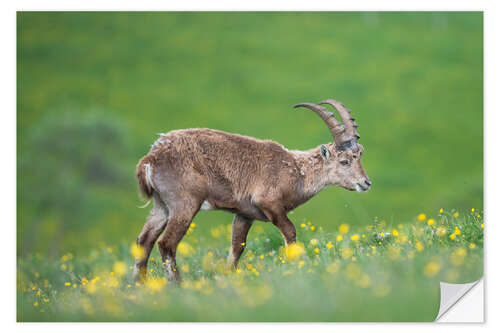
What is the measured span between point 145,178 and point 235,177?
1118 millimetres

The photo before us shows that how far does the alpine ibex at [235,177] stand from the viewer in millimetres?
6570

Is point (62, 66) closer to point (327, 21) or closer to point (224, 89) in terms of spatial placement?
point (224, 89)

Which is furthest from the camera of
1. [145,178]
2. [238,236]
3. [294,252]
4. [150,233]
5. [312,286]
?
[238,236]

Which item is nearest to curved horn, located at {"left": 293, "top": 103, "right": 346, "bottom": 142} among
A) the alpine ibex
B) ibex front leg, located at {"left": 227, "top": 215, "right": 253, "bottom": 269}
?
the alpine ibex

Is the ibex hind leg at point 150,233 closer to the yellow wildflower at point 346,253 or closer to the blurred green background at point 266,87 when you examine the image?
the blurred green background at point 266,87

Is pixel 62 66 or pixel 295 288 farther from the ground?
pixel 62 66

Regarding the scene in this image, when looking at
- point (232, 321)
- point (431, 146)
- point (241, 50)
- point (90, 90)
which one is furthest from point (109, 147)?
point (232, 321)

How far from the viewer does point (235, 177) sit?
22.4ft

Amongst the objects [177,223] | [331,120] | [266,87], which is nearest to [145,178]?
[177,223]

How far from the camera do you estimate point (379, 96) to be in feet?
32.9

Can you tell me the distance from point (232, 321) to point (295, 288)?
2.48ft

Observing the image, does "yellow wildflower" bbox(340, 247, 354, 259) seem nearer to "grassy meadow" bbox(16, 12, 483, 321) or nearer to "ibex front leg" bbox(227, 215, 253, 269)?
"grassy meadow" bbox(16, 12, 483, 321)

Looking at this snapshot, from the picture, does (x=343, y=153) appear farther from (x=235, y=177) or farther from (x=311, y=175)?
(x=235, y=177)

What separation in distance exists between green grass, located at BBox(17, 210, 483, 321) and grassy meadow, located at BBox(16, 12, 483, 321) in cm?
2
